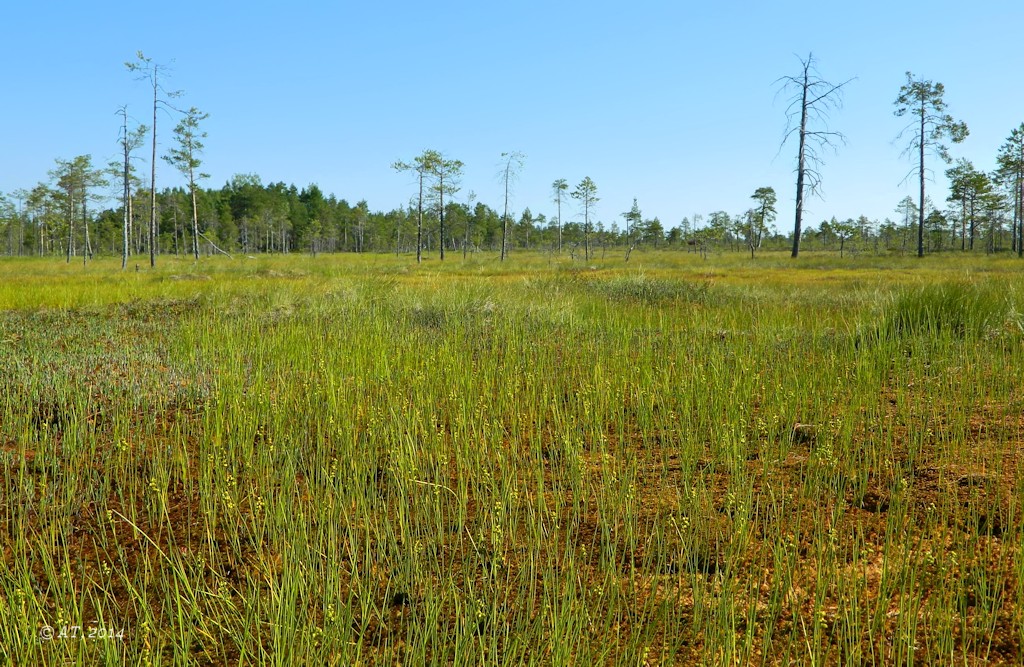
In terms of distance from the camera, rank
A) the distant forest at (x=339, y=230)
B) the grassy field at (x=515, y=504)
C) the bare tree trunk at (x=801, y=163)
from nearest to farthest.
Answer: the grassy field at (x=515, y=504)
the bare tree trunk at (x=801, y=163)
the distant forest at (x=339, y=230)

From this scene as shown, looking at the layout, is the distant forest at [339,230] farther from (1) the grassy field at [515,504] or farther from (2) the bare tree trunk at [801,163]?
(1) the grassy field at [515,504]

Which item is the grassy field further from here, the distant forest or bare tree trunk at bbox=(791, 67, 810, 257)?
the distant forest

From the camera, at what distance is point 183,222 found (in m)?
66.2

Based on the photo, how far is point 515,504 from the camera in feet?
8.45

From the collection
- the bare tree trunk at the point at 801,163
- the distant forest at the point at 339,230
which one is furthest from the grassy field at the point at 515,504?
the distant forest at the point at 339,230

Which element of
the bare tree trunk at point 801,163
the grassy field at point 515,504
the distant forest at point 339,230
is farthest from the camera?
the distant forest at point 339,230

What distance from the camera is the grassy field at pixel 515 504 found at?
166 cm

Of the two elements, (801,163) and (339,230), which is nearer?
(801,163)

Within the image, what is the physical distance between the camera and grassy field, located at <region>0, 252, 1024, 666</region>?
1.66 m

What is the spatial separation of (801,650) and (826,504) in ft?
3.34

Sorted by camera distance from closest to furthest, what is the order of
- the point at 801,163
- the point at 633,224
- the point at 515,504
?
1. the point at 515,504
2. the point at 801,163
3. the point at 633,224

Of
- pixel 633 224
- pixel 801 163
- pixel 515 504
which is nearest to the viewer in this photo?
pixel 515 504

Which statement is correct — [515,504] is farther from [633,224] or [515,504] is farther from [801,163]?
[633,224]

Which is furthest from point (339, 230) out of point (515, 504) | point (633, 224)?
point (515, 504)
